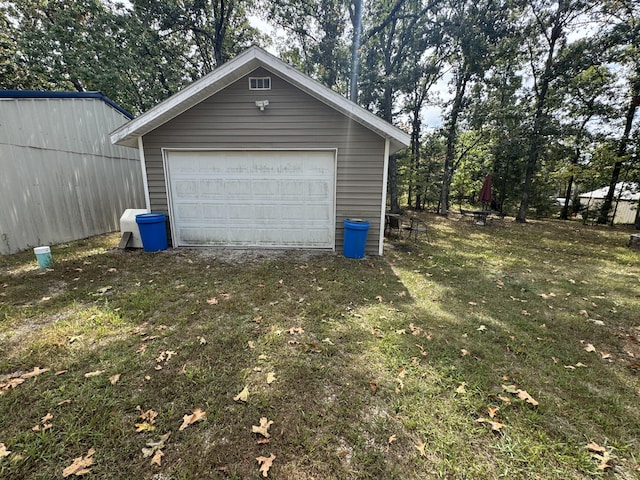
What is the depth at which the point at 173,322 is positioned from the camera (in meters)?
3.39

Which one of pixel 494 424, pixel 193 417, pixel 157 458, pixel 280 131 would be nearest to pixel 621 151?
pixel 280 131

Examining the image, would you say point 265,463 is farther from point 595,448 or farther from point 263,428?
point 595,448

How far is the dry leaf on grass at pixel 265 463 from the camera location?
1.68 meters

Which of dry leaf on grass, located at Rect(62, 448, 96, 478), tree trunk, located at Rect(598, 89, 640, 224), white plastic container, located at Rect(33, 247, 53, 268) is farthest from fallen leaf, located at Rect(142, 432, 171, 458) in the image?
tree trunk, located at Rect(598, 89, 640, 224)

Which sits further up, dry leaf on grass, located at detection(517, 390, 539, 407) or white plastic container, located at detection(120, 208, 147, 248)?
white plastic container, located at detection(120, 208, 147, 248)

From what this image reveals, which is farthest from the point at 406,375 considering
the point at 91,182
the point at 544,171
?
the point at 544,171

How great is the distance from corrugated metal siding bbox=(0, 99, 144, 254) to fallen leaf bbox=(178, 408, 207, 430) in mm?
7155

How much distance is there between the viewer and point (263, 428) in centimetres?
197

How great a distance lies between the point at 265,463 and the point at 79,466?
1.17 metres

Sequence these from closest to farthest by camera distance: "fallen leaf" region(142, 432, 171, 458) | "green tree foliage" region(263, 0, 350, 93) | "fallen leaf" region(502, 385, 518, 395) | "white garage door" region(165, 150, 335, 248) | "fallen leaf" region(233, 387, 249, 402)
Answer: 1. "fallen leaf" region(142, 432, 171, 458)
2. "fallen leaf" region(233, 387, 249, 402)
3. "fallen leaf" region(502, 385, 518, 395)
4. "white garage door" region(165, 150, 335, 248)
5. "green tree foliage" region(263, 0, 350, 93)

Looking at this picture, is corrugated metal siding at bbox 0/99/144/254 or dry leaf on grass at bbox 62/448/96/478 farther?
corrugated metal siding at bbox 0/99/144/254

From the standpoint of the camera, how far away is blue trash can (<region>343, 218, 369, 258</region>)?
603cm

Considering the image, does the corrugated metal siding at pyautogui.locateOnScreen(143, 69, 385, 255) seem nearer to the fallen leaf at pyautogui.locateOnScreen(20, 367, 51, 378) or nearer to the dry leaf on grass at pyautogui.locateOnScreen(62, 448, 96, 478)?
the fallen leaf at pyautogui.locateOnScreen(20, 367, 51, 378)

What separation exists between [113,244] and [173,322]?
5.36 metres
